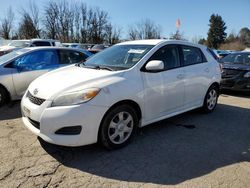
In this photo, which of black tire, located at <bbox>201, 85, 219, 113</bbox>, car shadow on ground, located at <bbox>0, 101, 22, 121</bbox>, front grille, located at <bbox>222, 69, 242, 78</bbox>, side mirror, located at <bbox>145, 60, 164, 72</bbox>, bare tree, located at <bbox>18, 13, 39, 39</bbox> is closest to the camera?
side mirror, located at <bbox>145, 60, 164, 72</bbox>

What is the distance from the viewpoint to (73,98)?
335 cm

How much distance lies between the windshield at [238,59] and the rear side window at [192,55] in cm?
412

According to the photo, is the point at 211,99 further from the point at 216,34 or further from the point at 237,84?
the point at 216,34

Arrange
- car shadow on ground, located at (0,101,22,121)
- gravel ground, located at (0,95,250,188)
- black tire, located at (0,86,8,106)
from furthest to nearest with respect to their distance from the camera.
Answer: black tire, located at (0,86,8,106) → car shadow on ground, located at (0,101,22,121) → gravel ground, located at (0,95,250,188)

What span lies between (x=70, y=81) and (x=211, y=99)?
3.62 m

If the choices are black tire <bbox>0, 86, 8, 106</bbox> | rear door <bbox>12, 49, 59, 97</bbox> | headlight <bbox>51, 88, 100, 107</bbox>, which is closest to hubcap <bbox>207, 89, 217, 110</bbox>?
headlight <bbox>51, 88, 100, 107</bbox>

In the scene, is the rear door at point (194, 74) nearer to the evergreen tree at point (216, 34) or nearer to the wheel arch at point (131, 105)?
the wheel arch at point (131, 105)

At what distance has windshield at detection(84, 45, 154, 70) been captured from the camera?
4.22m

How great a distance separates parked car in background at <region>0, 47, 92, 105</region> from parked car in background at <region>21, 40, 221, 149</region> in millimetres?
2273

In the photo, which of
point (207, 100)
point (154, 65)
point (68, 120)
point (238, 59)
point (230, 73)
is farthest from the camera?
point (238, 59)

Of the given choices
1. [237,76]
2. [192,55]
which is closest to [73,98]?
[192,55]

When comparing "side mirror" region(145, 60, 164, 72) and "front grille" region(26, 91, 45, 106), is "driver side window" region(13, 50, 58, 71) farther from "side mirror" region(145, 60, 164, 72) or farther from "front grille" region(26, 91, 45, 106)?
"side mirror" region(145, 60, 164, 72)

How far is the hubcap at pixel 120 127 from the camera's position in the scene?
374cm

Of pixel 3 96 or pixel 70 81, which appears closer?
pixel 70 81
